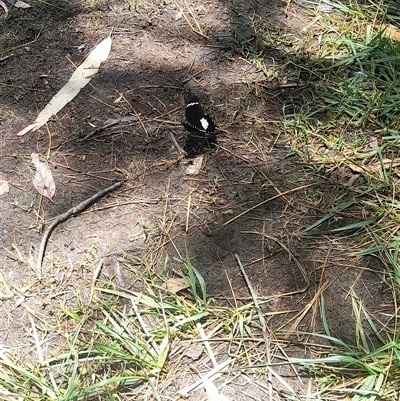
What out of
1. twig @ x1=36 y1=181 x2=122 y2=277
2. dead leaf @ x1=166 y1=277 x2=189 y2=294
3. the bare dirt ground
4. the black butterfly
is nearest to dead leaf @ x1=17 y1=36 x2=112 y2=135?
the bare dirt ground

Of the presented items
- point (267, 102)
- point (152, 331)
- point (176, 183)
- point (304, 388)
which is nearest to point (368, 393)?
point (304, 388)

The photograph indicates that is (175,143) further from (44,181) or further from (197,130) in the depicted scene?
(44,181)

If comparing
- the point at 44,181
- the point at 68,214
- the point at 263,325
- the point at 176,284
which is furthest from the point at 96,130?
the point at 263,325

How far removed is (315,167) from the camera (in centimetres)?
283

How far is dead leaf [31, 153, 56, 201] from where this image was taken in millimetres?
2826

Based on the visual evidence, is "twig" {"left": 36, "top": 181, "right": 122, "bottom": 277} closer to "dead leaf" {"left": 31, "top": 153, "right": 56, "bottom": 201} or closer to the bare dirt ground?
the bare dirt ground

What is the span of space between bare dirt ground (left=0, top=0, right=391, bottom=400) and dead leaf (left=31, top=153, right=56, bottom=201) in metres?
0.03

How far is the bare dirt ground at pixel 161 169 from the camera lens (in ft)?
8.11

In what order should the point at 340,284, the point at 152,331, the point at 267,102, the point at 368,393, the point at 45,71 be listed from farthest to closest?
the point at 45,71 < the point at 267,102 < the point at 340,284 < the point at 152,331 < the point at 368,393

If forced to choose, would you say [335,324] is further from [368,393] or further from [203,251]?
[203,251]

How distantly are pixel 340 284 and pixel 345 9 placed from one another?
6.53 ft

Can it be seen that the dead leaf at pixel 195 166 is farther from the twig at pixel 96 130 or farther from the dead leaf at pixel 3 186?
the dead leaf at pixel 3 186

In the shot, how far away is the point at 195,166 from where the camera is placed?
9.49 feet

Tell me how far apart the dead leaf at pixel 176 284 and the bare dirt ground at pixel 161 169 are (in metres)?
0.09
